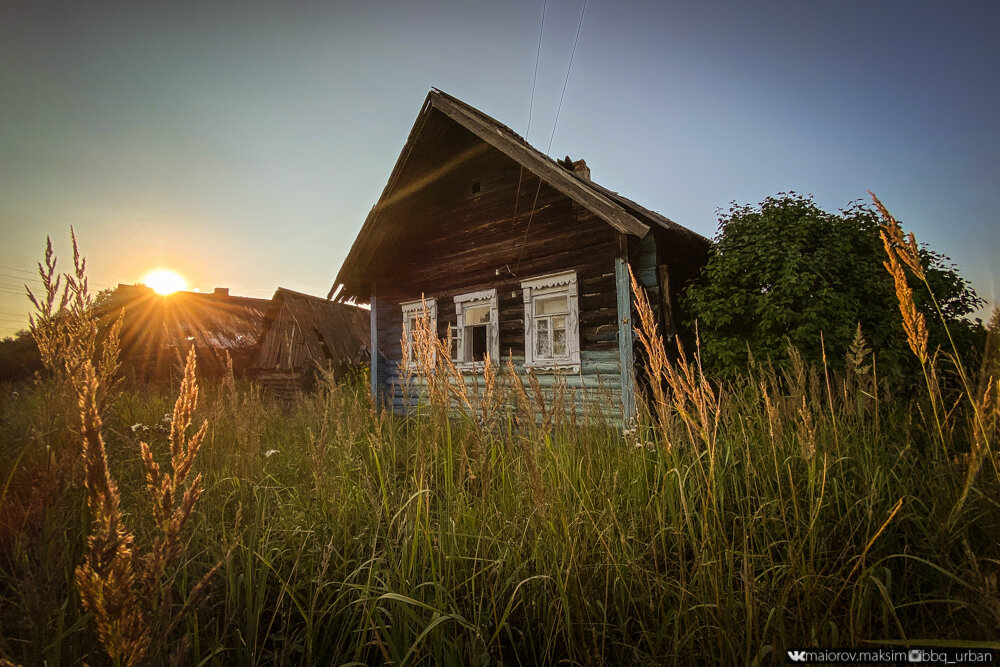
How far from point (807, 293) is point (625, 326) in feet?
7.23

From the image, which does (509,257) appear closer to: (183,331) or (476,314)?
(476,314)

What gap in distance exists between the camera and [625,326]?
5836mm

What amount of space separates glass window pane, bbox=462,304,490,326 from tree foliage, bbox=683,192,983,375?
11.3 ft

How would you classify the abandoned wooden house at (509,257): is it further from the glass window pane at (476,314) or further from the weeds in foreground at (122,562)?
the weeds in foreground at (122,562)

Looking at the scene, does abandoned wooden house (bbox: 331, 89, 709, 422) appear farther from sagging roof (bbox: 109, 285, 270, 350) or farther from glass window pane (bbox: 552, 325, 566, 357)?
sagging roof (bbox: 109, 285, 270, 350)

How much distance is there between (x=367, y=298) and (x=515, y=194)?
4194 millimetres

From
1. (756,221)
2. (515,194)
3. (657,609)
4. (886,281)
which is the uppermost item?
(515,194)

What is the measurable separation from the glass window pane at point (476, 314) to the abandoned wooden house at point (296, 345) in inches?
269

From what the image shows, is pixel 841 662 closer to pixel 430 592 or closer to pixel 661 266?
pixel 430 592

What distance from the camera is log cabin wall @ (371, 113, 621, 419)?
6309 millimetres

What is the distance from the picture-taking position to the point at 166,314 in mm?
20047

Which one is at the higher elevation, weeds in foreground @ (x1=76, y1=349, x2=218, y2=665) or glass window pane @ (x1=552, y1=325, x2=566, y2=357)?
glass window pane @ (x1=552, y1=325, x2=566, y2=357)

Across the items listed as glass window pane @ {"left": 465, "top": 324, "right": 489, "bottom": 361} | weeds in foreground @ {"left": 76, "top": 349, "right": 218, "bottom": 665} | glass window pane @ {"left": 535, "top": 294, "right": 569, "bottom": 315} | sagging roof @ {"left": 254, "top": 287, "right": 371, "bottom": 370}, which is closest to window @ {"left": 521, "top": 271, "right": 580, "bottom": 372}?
glass window pane @ {"left": 535, "top": 294, "right": 569, "bottom": 315}

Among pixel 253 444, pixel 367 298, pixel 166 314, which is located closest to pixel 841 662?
pixel 253 444
